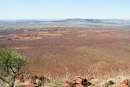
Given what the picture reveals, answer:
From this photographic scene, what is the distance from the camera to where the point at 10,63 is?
211 inches

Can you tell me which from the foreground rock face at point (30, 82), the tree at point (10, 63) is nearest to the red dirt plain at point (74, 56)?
the foreground rock face at point (30, 82)

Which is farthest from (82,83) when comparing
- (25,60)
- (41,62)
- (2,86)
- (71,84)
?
(41,62)

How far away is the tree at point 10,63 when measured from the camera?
17.3 ft

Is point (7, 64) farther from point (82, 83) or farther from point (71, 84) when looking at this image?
point (82, 83)

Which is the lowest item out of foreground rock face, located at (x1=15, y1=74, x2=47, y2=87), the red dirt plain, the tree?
the red dirt plain

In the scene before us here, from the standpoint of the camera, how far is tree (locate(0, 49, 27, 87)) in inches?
207

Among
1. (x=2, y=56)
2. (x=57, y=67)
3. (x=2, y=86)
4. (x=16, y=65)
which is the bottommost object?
(x=57, y=67)

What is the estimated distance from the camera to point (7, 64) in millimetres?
5336

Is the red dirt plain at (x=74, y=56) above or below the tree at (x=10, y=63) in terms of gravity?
below

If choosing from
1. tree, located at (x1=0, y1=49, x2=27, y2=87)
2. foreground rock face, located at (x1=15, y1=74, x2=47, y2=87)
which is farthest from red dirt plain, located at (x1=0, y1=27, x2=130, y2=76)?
tree, located at (x1=0, y1=49, x2=27, y2=87)

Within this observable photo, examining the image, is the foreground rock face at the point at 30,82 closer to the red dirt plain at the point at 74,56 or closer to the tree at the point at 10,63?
the tree at the point at 10,63

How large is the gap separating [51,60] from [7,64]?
13.6m

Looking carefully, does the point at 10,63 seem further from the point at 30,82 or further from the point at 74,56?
the point at 74,56

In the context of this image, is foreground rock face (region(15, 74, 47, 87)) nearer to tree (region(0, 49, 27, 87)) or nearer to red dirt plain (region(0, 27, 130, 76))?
tree (region(0, 49, 27, 87))
